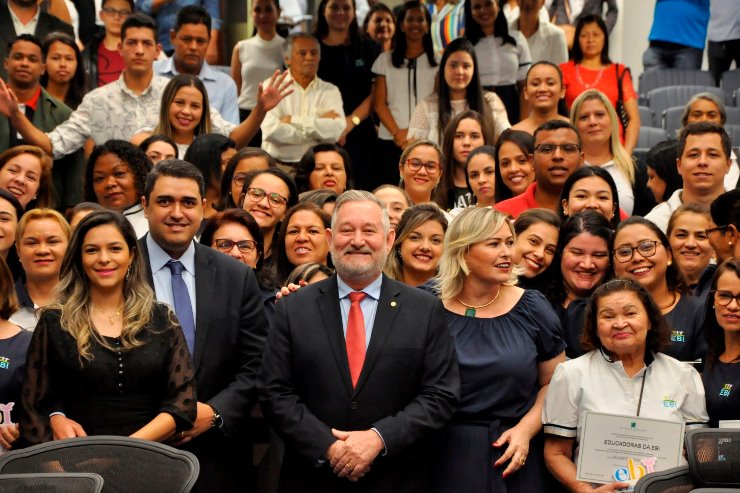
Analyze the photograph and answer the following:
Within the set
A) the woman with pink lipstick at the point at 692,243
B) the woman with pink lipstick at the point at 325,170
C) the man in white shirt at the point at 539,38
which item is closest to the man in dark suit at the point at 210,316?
the woman with pink lipstick at the point at 692,243

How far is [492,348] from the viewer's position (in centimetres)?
488

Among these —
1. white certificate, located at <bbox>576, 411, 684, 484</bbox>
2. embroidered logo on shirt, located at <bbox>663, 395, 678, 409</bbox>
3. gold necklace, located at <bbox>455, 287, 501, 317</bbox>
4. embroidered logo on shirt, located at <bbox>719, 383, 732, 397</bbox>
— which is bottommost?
white certificate, located at <bbox>576, 411, 684, 484</bbox>

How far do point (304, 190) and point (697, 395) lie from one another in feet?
10.6

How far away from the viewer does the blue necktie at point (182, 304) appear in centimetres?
489

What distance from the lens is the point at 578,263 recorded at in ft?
18.2

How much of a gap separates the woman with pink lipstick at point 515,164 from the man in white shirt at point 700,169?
2.57 ft

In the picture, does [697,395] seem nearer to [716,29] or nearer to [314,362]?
[314,362]

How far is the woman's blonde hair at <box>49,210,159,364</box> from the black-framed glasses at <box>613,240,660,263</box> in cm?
202

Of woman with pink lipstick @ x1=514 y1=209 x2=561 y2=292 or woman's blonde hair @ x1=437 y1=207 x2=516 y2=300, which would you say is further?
woman with pink lipstick @ x1=514 y1=209 x2=561 y2=292

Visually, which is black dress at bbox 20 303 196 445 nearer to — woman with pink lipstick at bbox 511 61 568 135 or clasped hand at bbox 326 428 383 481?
clasped hand at bbox 326 428 383 481

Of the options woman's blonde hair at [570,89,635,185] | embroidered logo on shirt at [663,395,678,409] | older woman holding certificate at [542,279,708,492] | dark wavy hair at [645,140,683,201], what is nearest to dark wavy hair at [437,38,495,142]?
woman's blonde hair at [570,89,635,185]

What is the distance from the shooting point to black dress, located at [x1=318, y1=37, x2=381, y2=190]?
916cm

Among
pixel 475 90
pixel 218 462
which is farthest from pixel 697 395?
pixel 475 90

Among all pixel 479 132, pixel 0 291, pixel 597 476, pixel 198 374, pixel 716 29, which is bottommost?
pixel 597 476
